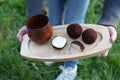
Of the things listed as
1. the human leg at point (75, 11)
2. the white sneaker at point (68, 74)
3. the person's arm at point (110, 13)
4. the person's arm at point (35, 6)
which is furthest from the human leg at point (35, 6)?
the white sneaker at point (68, 74)

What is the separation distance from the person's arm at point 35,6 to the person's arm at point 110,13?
301mm

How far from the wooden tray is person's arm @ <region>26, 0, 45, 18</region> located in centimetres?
16

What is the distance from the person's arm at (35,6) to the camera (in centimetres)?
149

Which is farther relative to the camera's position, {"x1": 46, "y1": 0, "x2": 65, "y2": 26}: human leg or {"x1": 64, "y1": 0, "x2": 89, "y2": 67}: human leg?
{"x1": 46, "y1": 0, "x2": 65, "y2": 26}: human leg

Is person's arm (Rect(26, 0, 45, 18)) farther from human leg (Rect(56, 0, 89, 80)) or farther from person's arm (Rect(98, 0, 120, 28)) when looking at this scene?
person's arm (Rect(98, 0, 120, 28))

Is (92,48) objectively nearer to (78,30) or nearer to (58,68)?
(78,30)

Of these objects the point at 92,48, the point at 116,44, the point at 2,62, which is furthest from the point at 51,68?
the point at 92,48

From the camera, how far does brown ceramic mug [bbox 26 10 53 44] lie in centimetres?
134

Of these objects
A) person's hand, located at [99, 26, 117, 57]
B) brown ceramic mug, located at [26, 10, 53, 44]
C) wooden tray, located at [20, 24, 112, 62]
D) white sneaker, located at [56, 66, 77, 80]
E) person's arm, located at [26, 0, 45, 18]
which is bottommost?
white sneaker, located at [56, 66, 77, 80]

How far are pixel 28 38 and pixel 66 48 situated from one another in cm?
18

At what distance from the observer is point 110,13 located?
1.43m

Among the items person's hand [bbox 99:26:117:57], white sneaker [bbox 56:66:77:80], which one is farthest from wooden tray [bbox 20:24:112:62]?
white sneaker [bbox 56:66:77:80]

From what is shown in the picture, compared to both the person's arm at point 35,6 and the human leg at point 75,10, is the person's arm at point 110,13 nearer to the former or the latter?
the human leg at point 75,10

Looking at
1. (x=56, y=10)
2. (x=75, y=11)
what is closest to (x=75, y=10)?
(x=75, y=11)
